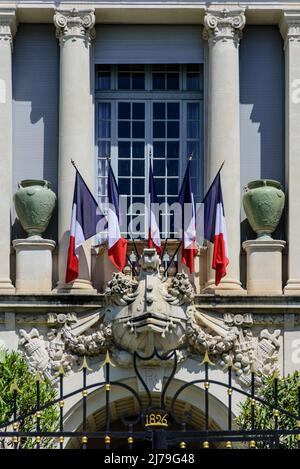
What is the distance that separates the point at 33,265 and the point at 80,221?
3.92 feet

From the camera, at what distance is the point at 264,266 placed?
3275 cm

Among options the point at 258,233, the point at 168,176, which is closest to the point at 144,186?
the point at 168,176

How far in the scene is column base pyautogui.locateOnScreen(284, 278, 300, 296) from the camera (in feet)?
107

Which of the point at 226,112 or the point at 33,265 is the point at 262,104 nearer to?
the point at 226,112

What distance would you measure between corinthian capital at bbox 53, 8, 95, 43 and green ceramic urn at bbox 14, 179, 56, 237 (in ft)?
9.62

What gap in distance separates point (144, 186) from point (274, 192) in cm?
285

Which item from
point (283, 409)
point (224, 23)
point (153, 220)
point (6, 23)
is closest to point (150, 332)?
point (153, 220)

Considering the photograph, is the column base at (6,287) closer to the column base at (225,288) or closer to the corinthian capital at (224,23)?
the column base at (225,288)

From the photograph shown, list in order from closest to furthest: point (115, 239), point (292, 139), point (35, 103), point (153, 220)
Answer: point (115, 239)
point (153, 220)
point (292, 139)
point (35, 103)

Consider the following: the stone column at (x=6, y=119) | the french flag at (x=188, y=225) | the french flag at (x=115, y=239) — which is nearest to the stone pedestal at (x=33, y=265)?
the stone column at (x=6, y=119)

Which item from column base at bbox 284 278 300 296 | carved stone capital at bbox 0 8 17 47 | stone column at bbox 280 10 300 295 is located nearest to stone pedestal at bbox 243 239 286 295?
column base at bbox 284 278 300 296

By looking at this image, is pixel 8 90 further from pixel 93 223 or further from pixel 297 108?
pixel 297 108

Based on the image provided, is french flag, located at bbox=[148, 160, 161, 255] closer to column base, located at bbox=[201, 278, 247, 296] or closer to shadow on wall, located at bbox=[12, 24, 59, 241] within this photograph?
column base, located at bbox=[201, 278, 247, 296]

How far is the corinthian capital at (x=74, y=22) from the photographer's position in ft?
111
